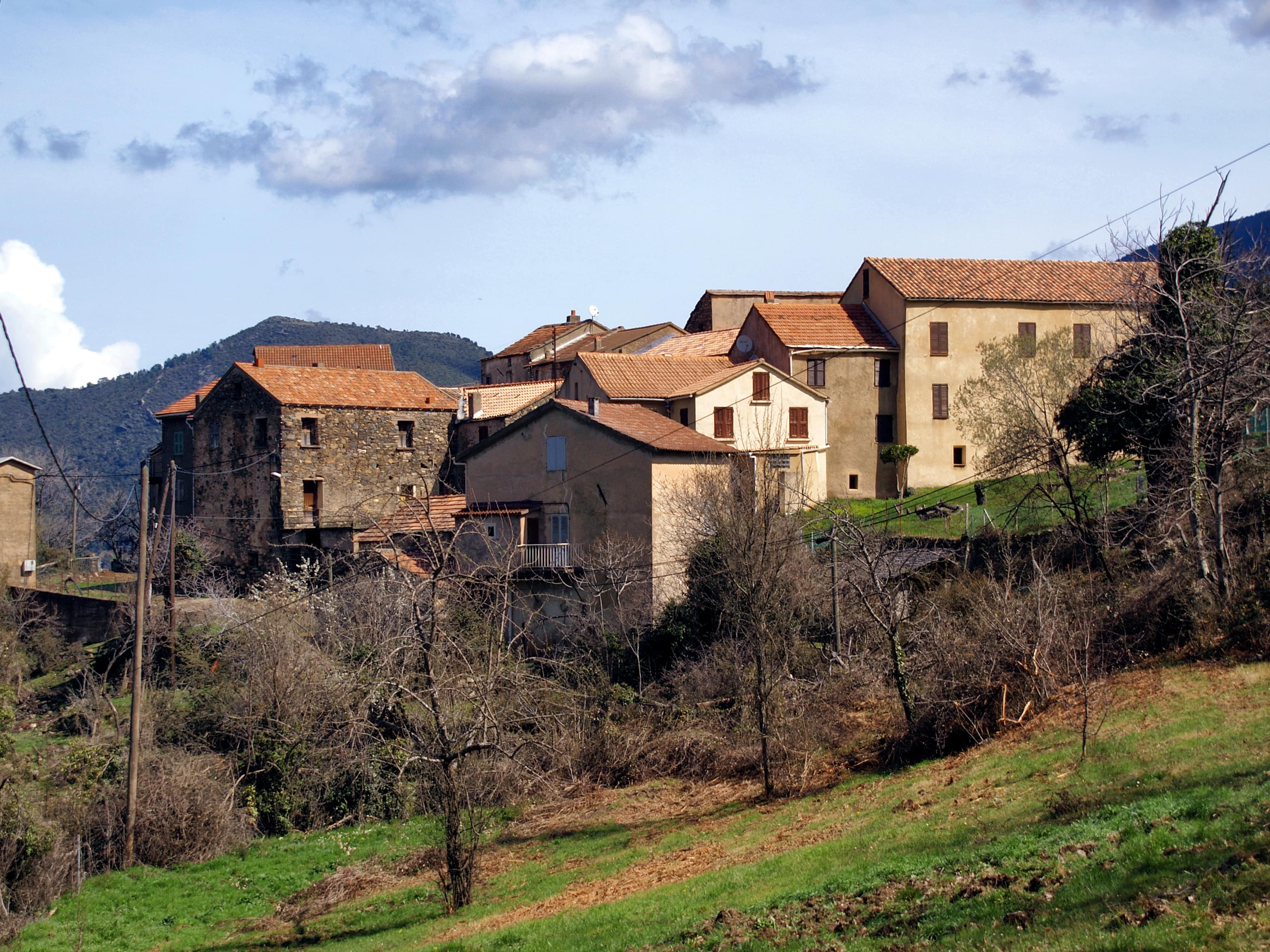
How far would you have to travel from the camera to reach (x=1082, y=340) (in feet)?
133

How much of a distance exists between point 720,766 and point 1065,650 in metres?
7.39

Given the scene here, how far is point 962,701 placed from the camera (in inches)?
691

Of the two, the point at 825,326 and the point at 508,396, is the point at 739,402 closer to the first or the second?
the point at 825,326

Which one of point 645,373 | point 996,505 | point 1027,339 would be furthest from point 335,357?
point 996,505

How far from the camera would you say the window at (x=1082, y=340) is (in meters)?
38.4

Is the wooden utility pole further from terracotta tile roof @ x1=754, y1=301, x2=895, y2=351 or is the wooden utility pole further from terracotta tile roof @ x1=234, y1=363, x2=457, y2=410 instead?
terracotta tile roof @ x1=754, y1=301, x2=895, y2=351

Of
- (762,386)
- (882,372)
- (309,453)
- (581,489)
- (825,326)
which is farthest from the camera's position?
(309,453)

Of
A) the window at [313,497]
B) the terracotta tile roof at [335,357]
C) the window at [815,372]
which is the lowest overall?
the window at [313,497]

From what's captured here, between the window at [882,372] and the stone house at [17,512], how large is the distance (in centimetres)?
3463

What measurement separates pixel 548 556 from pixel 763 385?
1167 cm

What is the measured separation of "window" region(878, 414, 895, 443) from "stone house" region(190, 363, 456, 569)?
17753 mm

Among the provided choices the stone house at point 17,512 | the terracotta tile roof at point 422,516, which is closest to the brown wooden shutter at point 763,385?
the terracotta tile roof at point 422,516

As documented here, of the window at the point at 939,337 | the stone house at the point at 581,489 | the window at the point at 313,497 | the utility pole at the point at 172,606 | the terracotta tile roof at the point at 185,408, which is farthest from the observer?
the terracotta tile roof at the point at 185,408

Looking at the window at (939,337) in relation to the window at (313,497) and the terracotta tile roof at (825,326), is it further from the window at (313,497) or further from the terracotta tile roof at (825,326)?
the window at (313,497)
